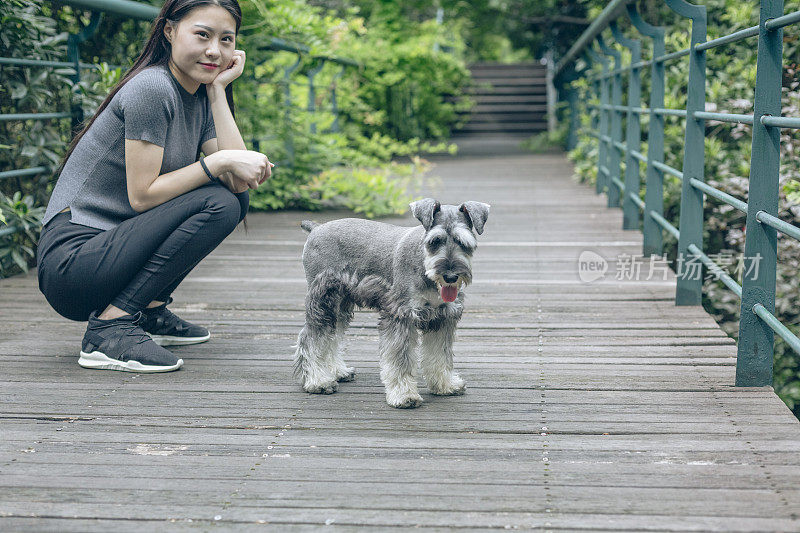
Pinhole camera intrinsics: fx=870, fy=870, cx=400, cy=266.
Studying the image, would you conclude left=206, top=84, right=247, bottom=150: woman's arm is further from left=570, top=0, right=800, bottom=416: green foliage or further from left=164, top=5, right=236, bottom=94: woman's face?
left=570, top=0, right=800, bottom=416: green foliage

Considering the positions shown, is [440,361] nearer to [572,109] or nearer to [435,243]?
[435,243]

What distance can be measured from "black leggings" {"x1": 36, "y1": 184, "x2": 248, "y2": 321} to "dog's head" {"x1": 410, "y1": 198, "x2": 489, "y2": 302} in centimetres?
101

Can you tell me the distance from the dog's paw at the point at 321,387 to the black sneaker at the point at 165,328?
2.96 feet

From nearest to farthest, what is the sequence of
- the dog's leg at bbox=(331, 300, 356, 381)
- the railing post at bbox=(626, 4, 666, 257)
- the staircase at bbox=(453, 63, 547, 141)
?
the dog's leg at bbox=(331, 300, 356, 381) < the railing post at bbox=(626, 4, 666, 257) < the staircase at bbox=(453, 63, 547, 141)

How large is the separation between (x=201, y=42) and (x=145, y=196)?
0.65 meters

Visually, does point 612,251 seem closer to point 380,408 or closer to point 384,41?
point 380,408

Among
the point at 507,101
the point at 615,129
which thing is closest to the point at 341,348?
the point at 615,129

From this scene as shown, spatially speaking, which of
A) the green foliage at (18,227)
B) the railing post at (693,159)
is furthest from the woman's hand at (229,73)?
the railing post at (693,159)

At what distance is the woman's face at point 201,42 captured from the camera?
11.2ft

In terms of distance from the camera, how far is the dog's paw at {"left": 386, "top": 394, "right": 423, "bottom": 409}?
10.0 ft

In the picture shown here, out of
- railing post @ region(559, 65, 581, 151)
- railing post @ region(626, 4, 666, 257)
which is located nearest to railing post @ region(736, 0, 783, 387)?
railing post @ region(626, 4, 666, 257)

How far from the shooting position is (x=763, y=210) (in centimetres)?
312

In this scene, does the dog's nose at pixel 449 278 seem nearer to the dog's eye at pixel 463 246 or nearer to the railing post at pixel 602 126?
the dog's eye at pixel 463 246

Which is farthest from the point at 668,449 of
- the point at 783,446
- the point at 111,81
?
the point at 111,81
